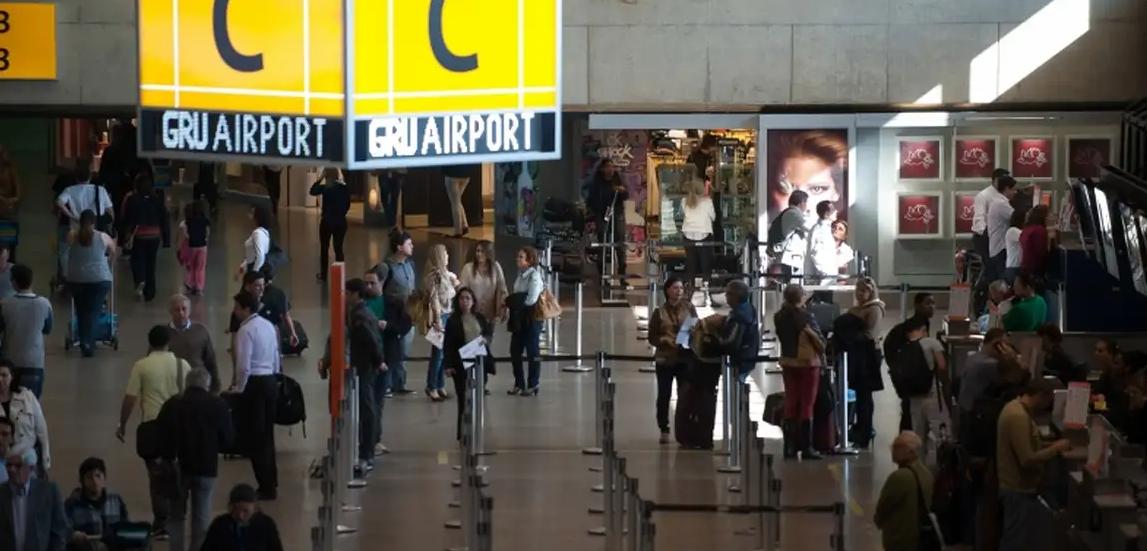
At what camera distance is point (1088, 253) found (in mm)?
22156

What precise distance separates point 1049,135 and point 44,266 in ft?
43.4

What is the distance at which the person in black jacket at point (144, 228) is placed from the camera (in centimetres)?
2730

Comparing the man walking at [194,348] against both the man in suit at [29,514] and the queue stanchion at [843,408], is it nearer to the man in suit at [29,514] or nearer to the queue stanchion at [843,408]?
the man in suit at [29,514]

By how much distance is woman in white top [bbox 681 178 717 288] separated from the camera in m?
29.1

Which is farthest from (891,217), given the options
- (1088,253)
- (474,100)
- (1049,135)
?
(474,100)

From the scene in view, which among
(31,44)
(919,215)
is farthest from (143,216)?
(919,215)

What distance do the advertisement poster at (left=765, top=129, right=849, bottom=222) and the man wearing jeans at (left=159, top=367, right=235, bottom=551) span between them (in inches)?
556

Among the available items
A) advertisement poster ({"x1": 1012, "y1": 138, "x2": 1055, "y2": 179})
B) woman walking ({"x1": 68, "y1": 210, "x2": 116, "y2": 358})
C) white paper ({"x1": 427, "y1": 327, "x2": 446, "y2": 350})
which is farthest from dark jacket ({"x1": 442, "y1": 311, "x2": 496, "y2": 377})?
advertisement poster ({"x1": 1012, "y1": 138, "x2": 1055, "y2": 179})

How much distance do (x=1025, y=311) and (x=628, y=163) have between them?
12.5m

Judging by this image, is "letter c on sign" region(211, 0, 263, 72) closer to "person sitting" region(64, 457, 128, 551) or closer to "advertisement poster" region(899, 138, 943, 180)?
"person sitting" region(64, 457, 128, 551)

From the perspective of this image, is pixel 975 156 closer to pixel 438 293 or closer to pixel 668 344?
pixel 438 293

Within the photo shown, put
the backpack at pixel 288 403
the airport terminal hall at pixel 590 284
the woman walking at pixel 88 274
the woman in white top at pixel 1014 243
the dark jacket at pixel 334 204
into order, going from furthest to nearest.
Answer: the dark jacket at pixel 334 204, the woman in white top at pixel 1014 243, the woman walking at pixel 88 274, the backpack at pixel 288 403, the airport terminal hall at pixel 590 284

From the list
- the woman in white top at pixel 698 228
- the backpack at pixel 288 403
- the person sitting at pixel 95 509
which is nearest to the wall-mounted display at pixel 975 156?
the woman in white top at pixel 698 228

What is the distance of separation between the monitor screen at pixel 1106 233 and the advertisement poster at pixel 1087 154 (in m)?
6.65
